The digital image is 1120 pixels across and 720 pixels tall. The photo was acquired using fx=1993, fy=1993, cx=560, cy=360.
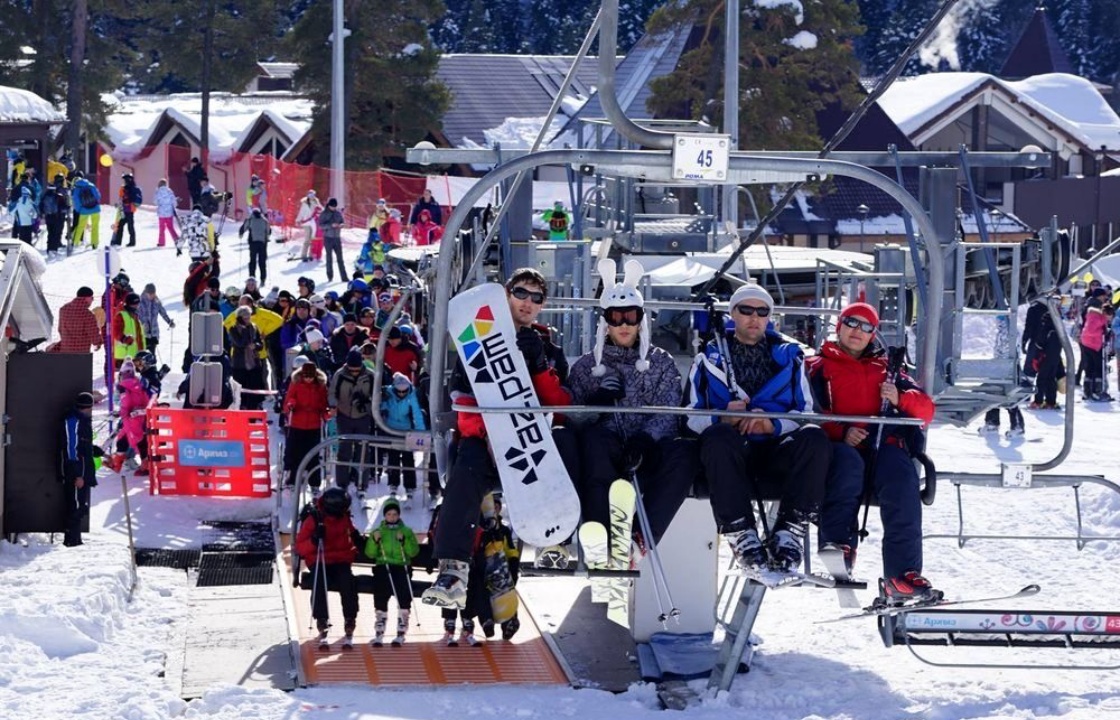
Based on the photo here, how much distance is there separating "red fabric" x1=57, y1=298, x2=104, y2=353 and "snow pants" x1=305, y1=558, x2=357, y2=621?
975cm

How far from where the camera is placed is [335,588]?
1365 centimetres

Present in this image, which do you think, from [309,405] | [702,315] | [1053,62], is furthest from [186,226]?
[1053,62]

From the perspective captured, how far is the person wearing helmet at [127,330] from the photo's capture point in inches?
878

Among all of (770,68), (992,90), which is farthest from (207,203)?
(992,90)

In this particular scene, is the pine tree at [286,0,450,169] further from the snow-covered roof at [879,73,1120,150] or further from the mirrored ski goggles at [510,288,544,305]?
the mirrored ski goggles at [510,288,544,305]

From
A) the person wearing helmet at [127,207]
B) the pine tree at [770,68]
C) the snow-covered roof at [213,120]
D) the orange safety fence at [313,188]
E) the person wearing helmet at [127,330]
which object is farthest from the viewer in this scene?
the snow-covered roof at [213,120]

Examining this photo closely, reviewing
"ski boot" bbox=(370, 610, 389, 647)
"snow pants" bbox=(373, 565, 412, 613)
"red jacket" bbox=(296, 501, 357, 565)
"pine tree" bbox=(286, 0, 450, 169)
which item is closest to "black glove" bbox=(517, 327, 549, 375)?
"red jacket" bbox=(296, 501, 357, 565)

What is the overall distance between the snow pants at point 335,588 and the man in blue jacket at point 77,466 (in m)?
3.14

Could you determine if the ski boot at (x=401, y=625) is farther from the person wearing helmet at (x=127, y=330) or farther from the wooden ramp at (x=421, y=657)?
the person wearing helmet at (x=127, y=330)

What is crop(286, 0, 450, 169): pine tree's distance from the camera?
42.6 meters

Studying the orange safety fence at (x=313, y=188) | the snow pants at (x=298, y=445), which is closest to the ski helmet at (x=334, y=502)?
the snow pants at (x=298, y=445)

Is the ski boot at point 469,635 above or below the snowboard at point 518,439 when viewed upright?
below

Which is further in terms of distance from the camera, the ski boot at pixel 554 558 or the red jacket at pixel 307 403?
the red jacket at pixel 307 403

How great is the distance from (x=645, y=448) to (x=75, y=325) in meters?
13.0
